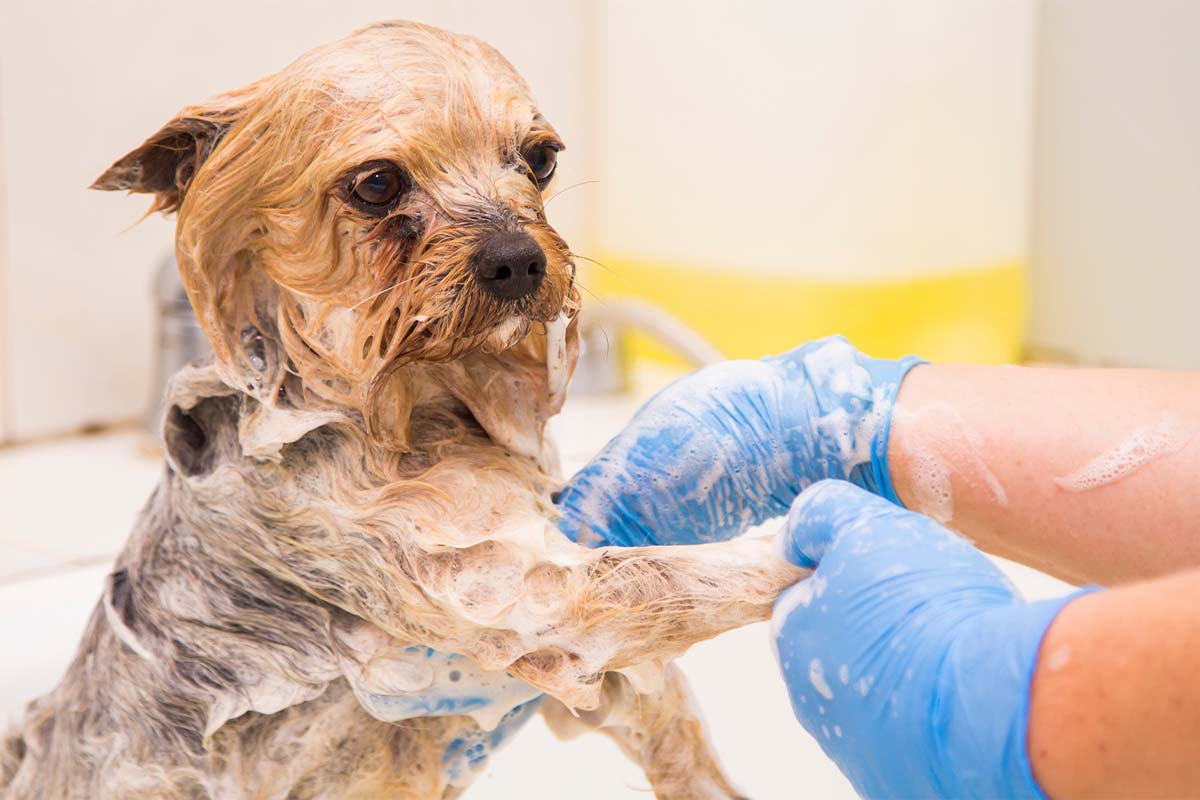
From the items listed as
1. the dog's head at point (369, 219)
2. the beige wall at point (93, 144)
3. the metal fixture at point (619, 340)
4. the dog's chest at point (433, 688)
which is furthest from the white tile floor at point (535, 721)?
the dog's head at point (369, 219)

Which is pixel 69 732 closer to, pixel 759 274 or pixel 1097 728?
pixel 1097 728

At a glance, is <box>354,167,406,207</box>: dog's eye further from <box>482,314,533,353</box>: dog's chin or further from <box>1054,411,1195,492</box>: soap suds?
<box>1054,411,1195,492</box>: soap suds

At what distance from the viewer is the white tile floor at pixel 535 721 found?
150 cm

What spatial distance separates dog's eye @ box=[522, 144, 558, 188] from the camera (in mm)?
890

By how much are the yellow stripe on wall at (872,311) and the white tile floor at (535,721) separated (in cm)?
58

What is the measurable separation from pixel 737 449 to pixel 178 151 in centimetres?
49

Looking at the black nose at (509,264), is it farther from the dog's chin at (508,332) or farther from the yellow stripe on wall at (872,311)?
the yellow stripe on wall at (872,311)

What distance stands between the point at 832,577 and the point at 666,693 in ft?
0.98

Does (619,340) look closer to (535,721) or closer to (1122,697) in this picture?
(535,721)

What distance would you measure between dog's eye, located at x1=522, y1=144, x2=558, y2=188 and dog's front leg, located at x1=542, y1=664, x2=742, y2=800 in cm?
39

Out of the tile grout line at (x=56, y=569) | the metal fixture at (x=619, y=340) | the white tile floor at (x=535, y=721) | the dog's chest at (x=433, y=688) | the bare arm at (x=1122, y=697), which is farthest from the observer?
the metal fixture at (x=619, y=340)

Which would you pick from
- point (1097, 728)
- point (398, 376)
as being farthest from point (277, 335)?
point (1097, 728)

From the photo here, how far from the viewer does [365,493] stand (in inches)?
35.4

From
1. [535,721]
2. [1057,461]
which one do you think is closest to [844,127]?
[535,721]
